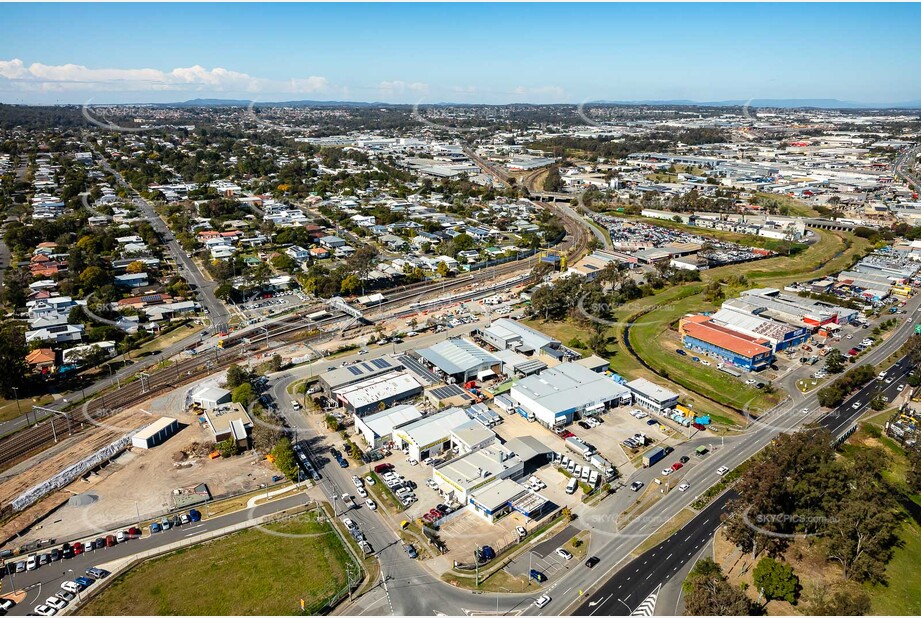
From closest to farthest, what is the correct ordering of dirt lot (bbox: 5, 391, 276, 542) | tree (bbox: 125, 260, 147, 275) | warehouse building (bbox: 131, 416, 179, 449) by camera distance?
dirt lot (bbox: 5, 391, 276, 542)
warehouse building (bbox: 131, 416, 179, 449)
tree (bbox: 125, 260, 147, 275)

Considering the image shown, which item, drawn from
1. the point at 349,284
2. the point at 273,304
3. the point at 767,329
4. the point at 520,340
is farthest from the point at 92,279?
the point at 767,329

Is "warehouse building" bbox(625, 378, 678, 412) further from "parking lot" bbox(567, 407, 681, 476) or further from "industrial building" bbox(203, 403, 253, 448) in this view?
"industrial building" bbox(203, 403, 253, 448)

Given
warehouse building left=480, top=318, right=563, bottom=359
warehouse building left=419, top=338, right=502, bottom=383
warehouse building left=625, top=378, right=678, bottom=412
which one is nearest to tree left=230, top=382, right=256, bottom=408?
warehouse building left=419, top=338, right=502, bottom=383

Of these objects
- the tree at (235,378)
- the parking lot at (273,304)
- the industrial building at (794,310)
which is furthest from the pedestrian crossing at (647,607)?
the parking lot at (273,304)

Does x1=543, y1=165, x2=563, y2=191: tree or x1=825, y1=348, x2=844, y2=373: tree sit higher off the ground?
x1=543, y1=165, x2=563, y2=191: tree

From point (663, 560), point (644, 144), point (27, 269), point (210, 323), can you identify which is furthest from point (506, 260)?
point (644, 144)

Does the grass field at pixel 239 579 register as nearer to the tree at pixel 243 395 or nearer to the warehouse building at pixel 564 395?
the tree at pixel 243 395

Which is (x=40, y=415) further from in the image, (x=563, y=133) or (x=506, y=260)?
(x=563, y=133)
